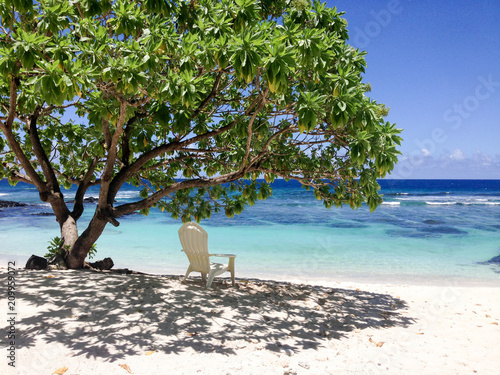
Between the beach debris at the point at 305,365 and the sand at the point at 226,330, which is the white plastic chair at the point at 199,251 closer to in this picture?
the sand at the point at 226,330

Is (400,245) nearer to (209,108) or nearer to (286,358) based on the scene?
(209,108)

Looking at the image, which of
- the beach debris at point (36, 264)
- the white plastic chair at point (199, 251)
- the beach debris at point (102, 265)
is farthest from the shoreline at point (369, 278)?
the white plastic chair at point (199, 251)

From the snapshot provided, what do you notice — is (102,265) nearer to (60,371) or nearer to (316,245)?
(60,371)

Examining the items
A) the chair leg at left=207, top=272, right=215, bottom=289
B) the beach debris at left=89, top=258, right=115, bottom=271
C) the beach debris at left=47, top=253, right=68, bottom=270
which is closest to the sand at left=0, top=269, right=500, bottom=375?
the chair leg at left=207, top=272, right=215, bottom=289

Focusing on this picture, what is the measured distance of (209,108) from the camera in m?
6.54

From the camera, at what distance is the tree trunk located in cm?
672

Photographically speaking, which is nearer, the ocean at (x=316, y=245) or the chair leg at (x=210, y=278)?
the chair leg at (x=210, y=278)

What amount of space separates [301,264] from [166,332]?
8.63 m

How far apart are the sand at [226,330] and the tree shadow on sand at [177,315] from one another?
0.5 inches

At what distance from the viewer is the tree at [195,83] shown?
11.9ft

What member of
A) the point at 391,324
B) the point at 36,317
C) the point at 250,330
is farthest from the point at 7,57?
the point at 391,324

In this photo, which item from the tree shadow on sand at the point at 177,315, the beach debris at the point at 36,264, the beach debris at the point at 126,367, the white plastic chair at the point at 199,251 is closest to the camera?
the beach debris at the point at 126,367

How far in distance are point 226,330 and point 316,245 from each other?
12558 millimetres

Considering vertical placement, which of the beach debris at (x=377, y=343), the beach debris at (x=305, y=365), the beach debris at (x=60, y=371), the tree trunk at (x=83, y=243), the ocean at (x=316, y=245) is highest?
the tree trunk at (x=83, y=243)
